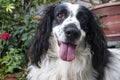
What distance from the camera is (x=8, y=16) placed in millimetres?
5539

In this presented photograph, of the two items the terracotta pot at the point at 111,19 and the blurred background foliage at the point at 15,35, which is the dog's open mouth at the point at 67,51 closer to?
the blurred background foliage at the point at 15,35

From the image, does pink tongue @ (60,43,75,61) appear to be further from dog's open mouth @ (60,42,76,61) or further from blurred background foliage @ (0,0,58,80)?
blurred background foliage @ (0,0,58,80)

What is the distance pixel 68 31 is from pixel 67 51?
0.21 m

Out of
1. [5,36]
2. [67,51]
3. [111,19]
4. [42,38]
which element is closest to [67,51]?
[67,51]

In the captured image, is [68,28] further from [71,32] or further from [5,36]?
[5,36]

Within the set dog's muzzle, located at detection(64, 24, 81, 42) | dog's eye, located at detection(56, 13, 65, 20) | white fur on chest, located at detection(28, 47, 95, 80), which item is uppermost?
dog's eye, located at detection(56, 13, 65, 20)

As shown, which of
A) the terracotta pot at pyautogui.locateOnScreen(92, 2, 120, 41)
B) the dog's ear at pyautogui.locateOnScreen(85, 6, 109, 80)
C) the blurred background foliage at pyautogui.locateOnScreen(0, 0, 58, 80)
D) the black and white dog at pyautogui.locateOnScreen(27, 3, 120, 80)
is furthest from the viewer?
the terracotta pot at pyautogui.locateOnScreen(92, 2, 120, 41)

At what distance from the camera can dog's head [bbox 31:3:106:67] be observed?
3.70 m

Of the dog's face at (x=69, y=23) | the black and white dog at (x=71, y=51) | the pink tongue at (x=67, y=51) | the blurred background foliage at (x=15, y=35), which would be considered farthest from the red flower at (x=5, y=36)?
the pink tongue at (x=67, y=51)

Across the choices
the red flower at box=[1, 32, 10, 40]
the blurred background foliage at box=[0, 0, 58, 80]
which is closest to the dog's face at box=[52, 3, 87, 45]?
the blurred background foliage at box=[0, 0, 58, 80]

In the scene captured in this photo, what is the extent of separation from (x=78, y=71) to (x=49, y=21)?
57 centimetres

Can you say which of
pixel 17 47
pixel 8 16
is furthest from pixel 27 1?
pixel 17 47

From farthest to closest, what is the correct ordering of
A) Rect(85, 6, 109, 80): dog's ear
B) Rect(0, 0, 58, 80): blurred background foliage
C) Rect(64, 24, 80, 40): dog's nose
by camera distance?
Rect(0, 0, 58, 80): blurred background foliage → Rect(85, 6, 109, 80): dog's ear → Rect(64, 24, 80, 40): dog's nose

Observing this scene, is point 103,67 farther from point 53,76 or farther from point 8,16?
point 8,16
